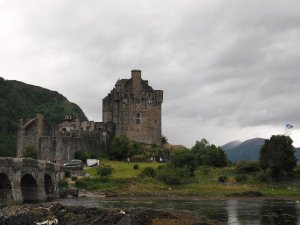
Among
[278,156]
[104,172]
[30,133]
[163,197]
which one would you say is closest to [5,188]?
[163,197]

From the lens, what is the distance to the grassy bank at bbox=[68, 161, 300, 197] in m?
88.6

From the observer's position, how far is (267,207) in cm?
6575

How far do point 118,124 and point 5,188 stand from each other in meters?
48.1

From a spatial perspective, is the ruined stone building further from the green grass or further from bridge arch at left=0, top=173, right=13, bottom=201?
bridge arch at left=0, top=173, right=13, bottom=201

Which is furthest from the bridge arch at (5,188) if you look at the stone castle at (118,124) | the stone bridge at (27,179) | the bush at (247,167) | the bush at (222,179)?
the bush at (247,167)

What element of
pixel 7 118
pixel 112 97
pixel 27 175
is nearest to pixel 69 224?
pixel 27 175

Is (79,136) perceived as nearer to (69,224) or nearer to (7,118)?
(69,224)

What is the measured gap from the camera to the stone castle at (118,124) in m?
115

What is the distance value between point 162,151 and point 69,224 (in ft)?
232

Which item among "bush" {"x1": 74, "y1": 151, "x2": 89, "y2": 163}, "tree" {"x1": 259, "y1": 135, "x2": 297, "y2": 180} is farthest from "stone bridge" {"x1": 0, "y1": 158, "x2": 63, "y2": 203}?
"tree" {"x1": 259, "y1": 135, "x2": 297, "y2": 180}

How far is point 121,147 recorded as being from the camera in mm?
111500

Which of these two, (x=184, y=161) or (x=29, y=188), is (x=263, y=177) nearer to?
(x=184, y=161)

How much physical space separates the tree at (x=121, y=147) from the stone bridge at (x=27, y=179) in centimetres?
2000

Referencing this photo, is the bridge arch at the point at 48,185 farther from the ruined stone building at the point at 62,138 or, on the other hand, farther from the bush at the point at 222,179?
the bush at the point at 222,179
